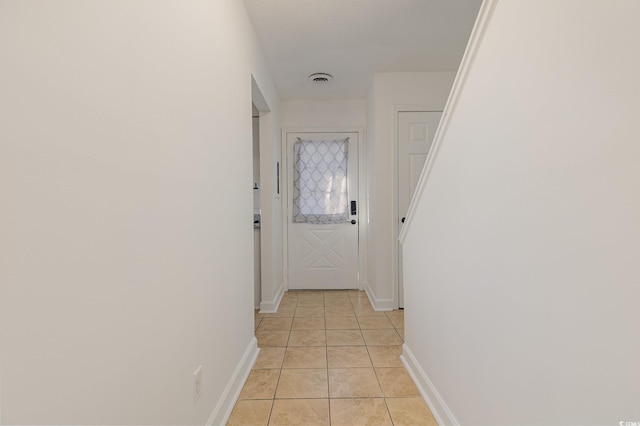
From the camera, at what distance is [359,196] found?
410 cm

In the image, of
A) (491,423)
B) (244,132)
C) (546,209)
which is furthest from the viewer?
(244,132)

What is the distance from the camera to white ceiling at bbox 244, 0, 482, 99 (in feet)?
7.16

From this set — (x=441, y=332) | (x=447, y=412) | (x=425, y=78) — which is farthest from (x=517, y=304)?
(x=425, y=78)

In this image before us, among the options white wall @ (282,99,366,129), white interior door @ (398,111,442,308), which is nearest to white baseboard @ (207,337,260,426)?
white interior door @ (398,111,442,308)

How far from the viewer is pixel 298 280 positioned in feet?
13.6

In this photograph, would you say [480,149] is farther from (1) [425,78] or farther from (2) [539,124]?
(1) [425,78]

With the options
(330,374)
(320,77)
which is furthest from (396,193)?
(330,374)

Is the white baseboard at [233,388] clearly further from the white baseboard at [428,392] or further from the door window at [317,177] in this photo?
the door window at [317,177]

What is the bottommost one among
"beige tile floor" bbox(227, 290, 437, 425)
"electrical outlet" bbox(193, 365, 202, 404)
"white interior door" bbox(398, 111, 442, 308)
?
"beige tile floor" bbox(227, 290, 437, 425)

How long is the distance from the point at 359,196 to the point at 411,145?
1.02 metres

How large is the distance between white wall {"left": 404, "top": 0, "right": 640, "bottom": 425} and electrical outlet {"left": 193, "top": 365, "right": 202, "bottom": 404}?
3.55 ft

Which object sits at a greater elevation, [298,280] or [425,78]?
[425,78]

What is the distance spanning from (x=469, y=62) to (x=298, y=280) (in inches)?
133

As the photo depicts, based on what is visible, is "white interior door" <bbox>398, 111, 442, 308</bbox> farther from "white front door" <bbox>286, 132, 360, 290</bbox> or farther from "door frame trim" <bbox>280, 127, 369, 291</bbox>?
"white front door" <bbox>286, 132, 360, 290</bbox>
